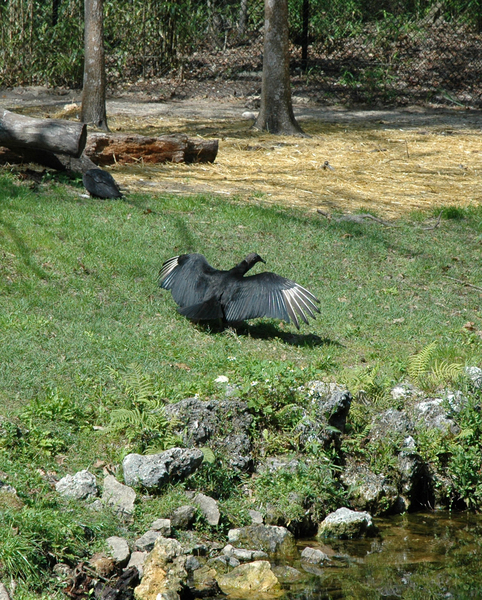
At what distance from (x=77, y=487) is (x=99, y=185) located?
5.33 meters

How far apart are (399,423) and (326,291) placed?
2316mm

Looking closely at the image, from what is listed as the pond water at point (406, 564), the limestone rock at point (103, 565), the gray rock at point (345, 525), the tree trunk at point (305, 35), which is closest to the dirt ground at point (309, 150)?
the tree trunk at point (305, 35)

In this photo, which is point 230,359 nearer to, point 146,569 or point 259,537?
point 259,537

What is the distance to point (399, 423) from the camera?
5508mm

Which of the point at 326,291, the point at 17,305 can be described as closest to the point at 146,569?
the point at 17,305

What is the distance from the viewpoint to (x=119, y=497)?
4.51 meters

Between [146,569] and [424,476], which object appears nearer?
[146,569]

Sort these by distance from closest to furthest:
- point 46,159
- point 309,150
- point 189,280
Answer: point 189,280 < point 46,159 < point 309,150

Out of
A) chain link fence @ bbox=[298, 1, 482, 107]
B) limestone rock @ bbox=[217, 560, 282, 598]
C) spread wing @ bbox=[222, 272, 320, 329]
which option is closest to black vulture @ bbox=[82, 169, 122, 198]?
spread wing @ bbox=[222, 272, 320, 329]

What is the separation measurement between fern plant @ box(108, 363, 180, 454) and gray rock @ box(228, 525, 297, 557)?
0.79m

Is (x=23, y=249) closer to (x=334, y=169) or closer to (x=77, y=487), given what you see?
(x=77, y=487)

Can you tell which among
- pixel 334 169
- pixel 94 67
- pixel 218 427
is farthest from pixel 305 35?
pixel 218 427

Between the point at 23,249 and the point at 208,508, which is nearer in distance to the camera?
the point at 208,508

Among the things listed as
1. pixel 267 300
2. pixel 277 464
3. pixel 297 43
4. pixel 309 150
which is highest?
pixel 297 43
